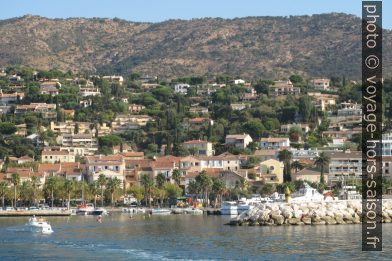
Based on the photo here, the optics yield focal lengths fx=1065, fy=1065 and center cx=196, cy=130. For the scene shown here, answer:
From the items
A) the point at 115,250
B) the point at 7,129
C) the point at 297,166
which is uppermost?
the point at 7,129

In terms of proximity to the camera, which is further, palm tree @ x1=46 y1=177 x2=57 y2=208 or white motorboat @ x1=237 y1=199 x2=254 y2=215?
palm tree @ x1=46 y1=177 x2=57 y2=208

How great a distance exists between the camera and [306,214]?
68.3m

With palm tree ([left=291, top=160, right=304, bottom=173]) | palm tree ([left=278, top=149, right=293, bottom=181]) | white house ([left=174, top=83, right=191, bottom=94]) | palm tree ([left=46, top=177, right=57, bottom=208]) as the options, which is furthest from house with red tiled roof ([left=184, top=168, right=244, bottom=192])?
white house ([left=174, top=83, right=191, bottom=94])

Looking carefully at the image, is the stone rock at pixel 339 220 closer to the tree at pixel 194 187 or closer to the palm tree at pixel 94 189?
the tree at pixel 194 187

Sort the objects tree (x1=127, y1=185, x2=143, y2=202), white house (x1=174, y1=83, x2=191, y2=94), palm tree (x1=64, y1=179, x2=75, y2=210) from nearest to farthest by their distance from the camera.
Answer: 1. palm tree (x1=64, y1=179, x2=75, y2=210)
2. tree (x1=127, y1=185, x2=143, y2=202)
3. white house (x1=174, y1=83, x2=191, y2=94)

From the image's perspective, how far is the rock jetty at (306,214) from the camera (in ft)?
222

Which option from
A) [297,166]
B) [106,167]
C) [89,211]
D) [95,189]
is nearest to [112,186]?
[95,189]

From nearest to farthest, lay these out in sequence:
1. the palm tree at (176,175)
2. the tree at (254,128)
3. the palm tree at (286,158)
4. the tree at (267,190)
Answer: the tree at (267,190) < the palm tree at (176,175) < the palm tree at (286,158) < the tree at (254,128)

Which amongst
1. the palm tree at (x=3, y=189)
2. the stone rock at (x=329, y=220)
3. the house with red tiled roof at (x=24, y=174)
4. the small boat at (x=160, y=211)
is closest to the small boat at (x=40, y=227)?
the stone rock at (x=329, y=220)

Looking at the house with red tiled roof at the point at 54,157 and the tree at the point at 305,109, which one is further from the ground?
the tree at the point at 305,109

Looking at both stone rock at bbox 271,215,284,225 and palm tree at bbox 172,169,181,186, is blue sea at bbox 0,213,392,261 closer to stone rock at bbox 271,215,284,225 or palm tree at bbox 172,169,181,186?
stone rock at bbox 271,215,284,225

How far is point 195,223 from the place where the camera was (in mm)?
73375

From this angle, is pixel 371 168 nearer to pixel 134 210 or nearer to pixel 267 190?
pixel 267 190

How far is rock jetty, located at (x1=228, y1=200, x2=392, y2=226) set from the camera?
6781 cm
